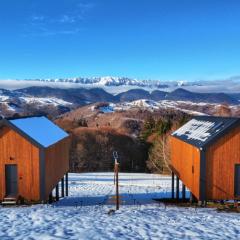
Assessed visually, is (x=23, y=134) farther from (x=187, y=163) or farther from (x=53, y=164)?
(x=187, y=163)

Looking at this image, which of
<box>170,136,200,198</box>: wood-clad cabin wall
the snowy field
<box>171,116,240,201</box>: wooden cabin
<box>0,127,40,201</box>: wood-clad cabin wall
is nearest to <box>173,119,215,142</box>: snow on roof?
<box>171,116,240,201</box>: wooden cabin

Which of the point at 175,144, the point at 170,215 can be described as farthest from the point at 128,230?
the point at 175,144

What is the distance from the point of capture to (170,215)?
21.2 m

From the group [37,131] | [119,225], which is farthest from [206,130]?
[119,225]

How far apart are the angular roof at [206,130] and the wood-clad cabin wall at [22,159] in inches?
409

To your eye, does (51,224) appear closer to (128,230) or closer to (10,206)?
(128,230)

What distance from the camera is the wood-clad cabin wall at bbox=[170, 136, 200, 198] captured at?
84.2ft

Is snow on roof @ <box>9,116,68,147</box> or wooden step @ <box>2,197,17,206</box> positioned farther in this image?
wooden step @ <box>2,197,17,206</box>

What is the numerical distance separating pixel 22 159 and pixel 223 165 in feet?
41.5

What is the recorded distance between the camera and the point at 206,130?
2741 centimetres

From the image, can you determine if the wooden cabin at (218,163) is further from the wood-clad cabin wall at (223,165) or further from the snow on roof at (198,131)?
the snow on roof at (198,131)

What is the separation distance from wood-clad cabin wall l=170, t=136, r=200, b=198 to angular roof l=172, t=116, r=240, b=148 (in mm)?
508

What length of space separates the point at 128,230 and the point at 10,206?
444 inches

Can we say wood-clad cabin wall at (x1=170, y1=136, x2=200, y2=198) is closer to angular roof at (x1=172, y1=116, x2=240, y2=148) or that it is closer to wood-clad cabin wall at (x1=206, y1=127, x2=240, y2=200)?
angular roof at (x1=172, y1=116, x2=240, y2=148)
